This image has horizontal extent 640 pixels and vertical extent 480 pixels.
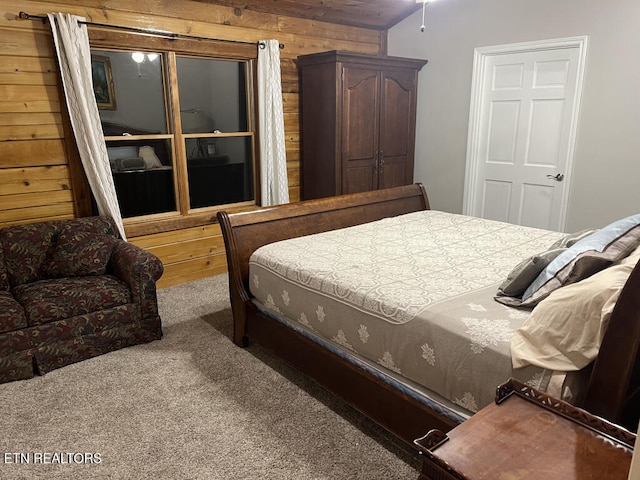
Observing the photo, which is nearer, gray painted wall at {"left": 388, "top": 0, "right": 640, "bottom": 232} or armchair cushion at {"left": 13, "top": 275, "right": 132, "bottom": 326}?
armchair cushion at {"left": 13, "top": 275, "right": 132, "bottom": 326}

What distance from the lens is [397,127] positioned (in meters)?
4.98

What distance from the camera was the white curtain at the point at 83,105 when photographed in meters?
3.27

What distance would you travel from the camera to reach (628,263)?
164 centimetres

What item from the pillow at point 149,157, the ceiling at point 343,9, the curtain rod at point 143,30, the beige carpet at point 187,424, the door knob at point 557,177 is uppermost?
the ceiling at point 343,9

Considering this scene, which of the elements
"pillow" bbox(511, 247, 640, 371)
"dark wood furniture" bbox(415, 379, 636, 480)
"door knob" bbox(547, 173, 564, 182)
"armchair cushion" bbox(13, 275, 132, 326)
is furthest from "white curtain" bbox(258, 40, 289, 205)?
"dark wood furniture" bbox(415, 379, 636, 480)

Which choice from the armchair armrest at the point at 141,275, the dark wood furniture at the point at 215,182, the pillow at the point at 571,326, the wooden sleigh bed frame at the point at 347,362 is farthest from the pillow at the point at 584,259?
the dark wood furniture at the point at 215,182

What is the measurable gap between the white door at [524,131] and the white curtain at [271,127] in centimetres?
193

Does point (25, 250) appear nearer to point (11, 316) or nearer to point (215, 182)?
point (11, 316)

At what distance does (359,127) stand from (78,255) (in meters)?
2.77

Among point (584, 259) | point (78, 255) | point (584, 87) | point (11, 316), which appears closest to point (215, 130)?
point (78, 255)

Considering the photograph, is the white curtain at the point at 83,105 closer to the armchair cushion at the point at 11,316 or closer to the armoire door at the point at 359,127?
the armchair cushion at the point at 11,316

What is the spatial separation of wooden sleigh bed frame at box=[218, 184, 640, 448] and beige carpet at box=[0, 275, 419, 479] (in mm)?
138

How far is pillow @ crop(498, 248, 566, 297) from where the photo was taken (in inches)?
76.8

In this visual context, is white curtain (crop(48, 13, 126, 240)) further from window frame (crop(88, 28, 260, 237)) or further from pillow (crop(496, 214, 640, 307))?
pillow (crop(496, 214, 640, 307))
